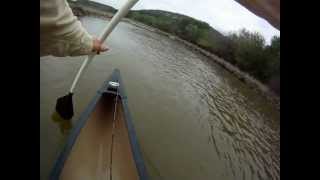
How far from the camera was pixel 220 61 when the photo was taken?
603 cm

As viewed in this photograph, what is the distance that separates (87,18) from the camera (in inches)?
196

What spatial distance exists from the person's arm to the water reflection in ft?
5.03

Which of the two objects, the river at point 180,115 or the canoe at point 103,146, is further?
the river at point 180,115

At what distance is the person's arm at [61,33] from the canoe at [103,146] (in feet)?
2.60

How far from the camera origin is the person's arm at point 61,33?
725 millimetres

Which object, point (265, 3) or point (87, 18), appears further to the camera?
point (87, 18)

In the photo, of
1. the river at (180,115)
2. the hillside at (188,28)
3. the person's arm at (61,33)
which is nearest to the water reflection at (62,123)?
the river at (180,115)

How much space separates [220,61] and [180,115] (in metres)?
3.05

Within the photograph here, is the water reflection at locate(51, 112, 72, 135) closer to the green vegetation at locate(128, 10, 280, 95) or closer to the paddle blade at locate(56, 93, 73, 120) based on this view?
the paddle blade at locate(56, 93, 73, 120)

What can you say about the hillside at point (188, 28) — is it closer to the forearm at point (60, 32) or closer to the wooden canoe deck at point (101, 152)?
the wooden canoe deck at point (101, 152)

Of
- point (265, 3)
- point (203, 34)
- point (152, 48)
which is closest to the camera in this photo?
point (265, 3)
